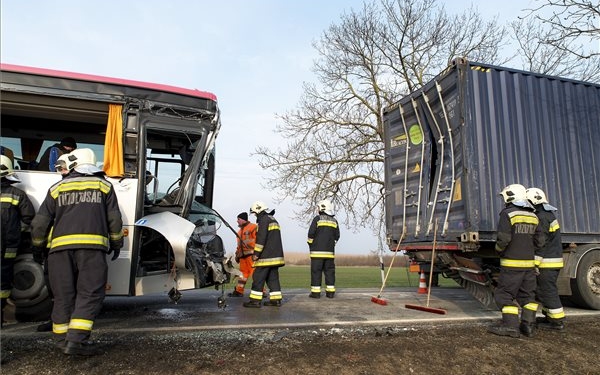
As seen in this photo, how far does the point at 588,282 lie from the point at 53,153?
25.2 ft

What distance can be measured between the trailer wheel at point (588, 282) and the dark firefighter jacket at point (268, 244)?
4.44 metres

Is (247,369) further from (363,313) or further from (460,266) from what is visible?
(460,266)

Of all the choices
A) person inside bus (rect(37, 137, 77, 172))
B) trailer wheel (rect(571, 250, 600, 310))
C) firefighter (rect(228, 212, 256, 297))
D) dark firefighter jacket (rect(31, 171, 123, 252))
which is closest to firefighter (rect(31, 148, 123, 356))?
dark firefighter jacket (rect(31, 171, 123, 252))

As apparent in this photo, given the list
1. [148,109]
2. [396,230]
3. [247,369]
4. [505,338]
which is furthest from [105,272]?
[396,230]

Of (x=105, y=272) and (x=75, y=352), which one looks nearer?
(x=75, y=352)

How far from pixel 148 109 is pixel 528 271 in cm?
489

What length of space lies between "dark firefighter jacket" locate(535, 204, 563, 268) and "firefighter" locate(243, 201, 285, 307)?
356 cm

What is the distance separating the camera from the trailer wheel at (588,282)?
638 cm

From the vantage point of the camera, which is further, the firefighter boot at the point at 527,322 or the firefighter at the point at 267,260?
the firefighter at the point at 267,260

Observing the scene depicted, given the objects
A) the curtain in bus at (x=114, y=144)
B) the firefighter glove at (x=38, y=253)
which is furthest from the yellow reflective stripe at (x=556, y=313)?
the firefighter glove at (x=38, y=253)

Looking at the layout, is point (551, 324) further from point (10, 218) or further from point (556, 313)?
point (10, 218)

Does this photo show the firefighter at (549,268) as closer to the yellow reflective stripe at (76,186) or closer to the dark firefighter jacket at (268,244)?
the dark firefighter jacket at (268,244)

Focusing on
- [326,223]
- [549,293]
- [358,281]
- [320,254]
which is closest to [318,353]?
[549,293]

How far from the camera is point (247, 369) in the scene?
346cm
